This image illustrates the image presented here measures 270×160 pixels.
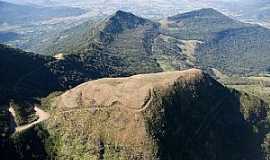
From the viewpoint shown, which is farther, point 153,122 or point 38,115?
point 38,115

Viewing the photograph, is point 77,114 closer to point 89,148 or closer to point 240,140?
point 89,148

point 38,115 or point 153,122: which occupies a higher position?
point 38,115

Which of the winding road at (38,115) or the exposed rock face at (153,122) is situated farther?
the exposed rock face at (153,122)

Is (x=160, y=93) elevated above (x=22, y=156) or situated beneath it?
elevated above

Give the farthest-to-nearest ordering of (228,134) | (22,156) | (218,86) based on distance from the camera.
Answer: (218,86)
(228,134)
(22,156)

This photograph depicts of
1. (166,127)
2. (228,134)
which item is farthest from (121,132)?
(228,134)

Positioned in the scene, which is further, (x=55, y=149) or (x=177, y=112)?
(x=177, y=112)

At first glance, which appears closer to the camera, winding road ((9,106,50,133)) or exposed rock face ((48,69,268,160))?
winding road ((9,106,50,133))

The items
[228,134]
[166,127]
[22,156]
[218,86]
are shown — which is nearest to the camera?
[22,156]
